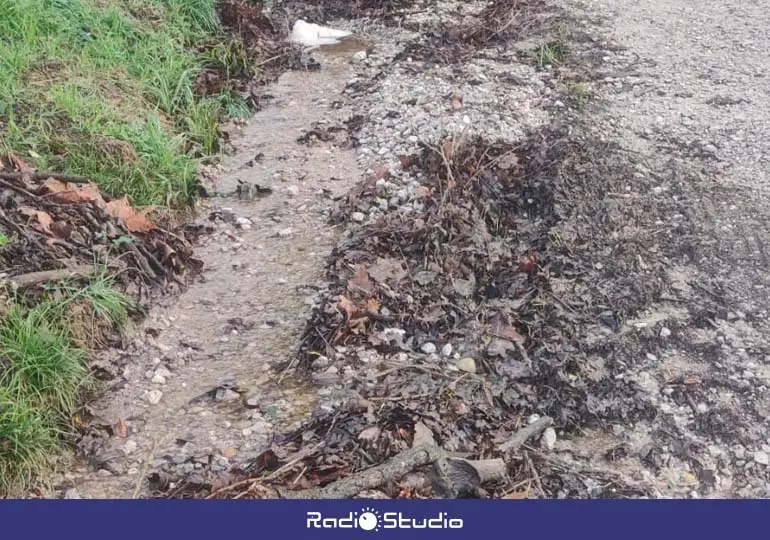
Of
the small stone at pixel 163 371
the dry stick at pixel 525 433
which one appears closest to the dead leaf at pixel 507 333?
the dry stick at pixel 525 433

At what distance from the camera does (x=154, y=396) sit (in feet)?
11.0

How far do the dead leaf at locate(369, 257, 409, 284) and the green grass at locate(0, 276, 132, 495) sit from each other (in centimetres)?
115

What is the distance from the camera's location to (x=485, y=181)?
4578mm

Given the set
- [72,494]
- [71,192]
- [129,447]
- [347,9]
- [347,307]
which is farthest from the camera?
[347,9]

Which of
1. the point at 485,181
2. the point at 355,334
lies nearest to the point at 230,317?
the point at 355,334

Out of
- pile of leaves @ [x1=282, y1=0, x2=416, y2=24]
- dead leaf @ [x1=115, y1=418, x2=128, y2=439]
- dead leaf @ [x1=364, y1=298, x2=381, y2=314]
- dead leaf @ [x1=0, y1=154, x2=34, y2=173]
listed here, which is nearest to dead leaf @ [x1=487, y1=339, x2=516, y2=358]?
dead leaf @ [x1=364, y1=298, x2=381, y2=314]

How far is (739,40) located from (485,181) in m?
3.31

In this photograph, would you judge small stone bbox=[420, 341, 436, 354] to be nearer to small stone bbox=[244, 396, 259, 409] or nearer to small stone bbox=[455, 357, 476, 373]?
small stone bbox=[455, 357, 476, 373]

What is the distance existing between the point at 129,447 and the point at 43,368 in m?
0.46

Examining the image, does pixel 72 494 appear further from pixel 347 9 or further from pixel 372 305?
pixel 347 9

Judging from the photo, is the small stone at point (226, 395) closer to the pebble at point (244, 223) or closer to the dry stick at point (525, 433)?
the dry stick at point (525, 433)

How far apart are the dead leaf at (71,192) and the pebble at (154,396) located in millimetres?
1190

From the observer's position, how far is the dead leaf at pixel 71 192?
4.04m

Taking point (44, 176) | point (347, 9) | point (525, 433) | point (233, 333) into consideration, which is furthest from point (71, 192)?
point (347, 9)
